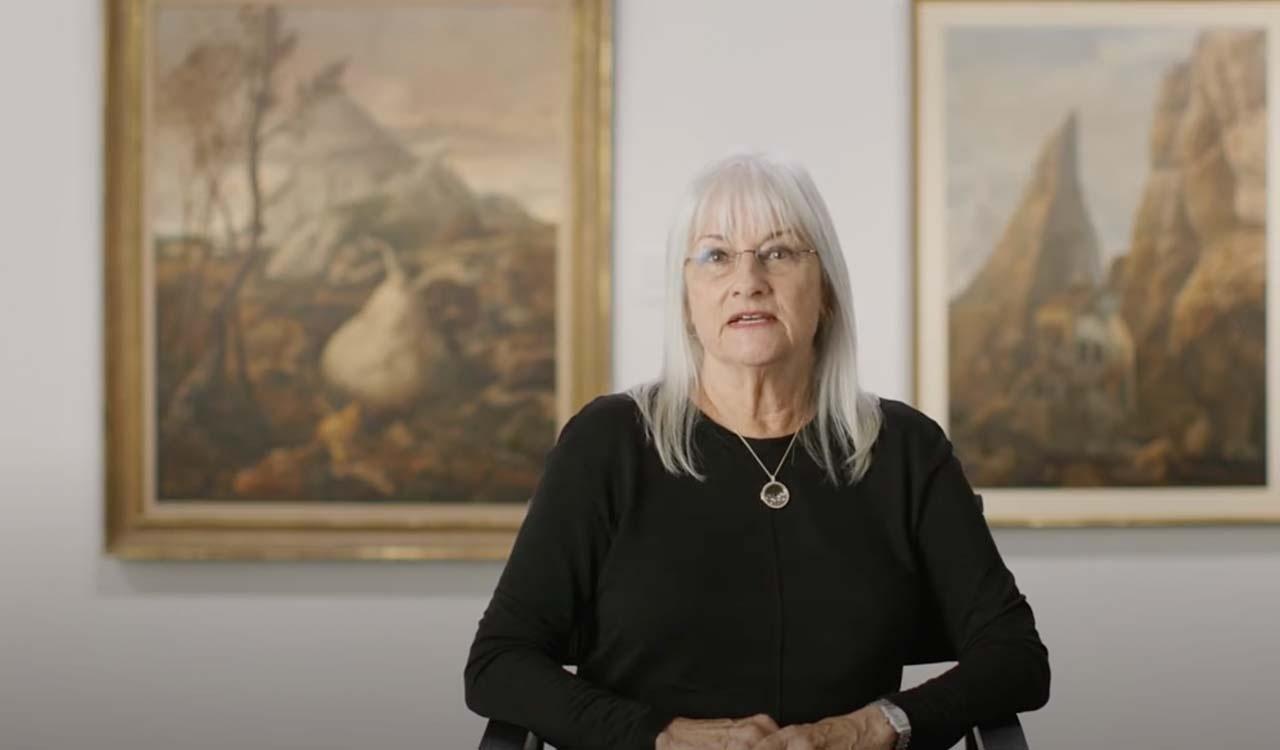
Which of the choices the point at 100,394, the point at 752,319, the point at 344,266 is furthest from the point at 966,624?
the point at 100,394

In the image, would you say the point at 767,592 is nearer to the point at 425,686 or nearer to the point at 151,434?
the point at 425,686

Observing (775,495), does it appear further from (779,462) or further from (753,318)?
(753,318)

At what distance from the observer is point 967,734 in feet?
7.50

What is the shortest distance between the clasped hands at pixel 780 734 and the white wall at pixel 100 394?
150 cm

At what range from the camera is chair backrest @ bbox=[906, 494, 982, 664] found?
2.31 metres

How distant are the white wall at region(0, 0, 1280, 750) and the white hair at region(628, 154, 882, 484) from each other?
3.72 feet

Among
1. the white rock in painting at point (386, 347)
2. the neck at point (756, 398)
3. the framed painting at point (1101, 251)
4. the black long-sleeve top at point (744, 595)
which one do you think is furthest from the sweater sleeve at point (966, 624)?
the white rock in painting at point (386, 347)

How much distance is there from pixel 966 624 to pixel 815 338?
54 cm

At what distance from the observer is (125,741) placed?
3492 millimetres

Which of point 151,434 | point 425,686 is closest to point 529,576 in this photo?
point 425,686

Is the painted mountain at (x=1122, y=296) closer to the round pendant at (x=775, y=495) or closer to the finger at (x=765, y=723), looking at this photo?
the round pendant at (x=775, y=495)

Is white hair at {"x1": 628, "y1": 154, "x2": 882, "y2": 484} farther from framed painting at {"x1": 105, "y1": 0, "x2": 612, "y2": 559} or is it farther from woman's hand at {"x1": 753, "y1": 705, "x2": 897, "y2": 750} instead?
framed painting at {"x1": 105, "y1": 0, "x2": 612, "y2": 559}

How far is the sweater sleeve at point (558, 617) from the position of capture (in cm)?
207

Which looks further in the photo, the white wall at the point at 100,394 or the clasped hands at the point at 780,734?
the white wall at the point at 100,394
